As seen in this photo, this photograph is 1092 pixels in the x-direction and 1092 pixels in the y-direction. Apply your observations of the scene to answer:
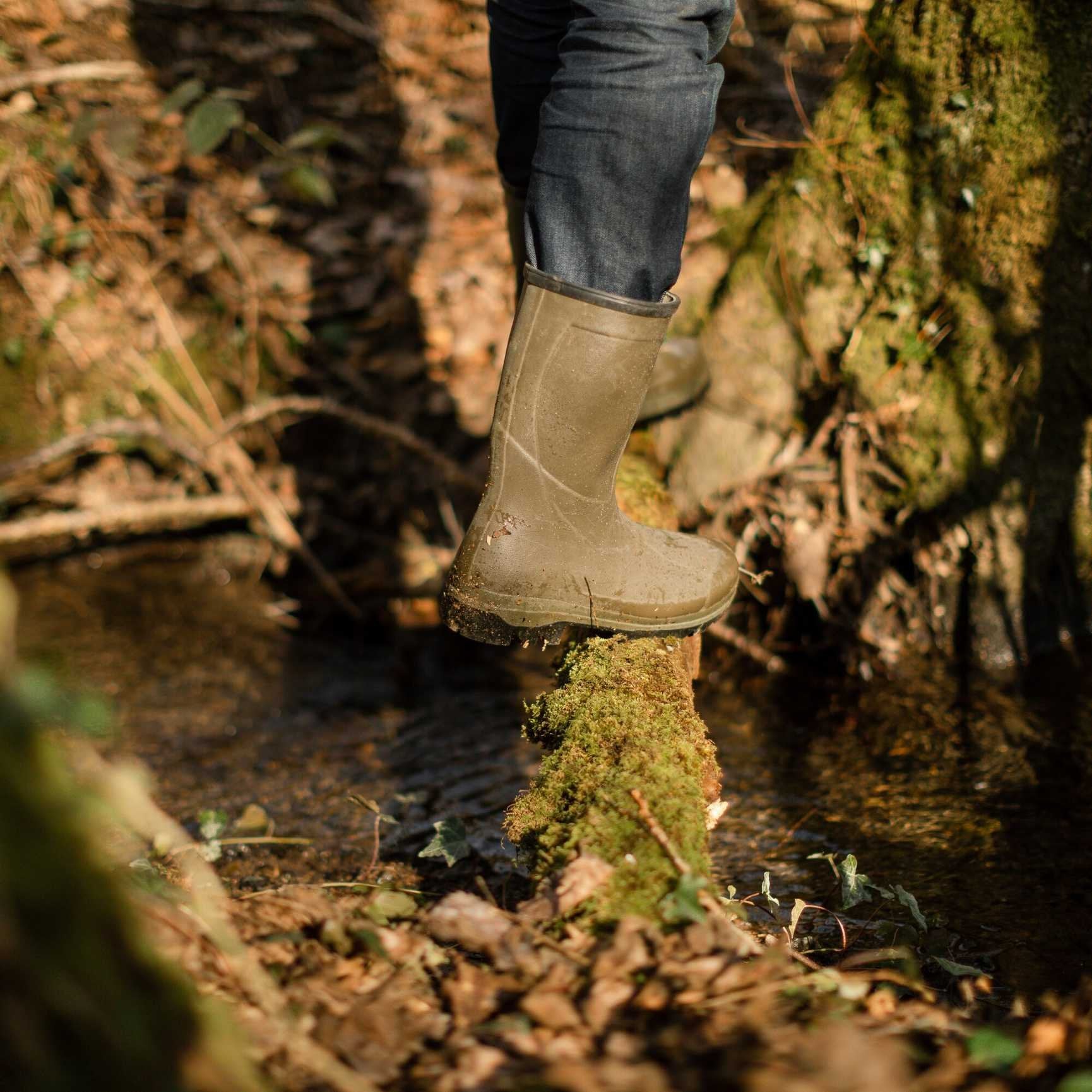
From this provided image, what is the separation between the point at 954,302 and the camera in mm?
2615

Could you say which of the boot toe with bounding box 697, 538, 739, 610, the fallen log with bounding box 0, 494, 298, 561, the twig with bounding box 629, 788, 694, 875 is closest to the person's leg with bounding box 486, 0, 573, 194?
the boot toe with bounding box 697, 538, 739, 610

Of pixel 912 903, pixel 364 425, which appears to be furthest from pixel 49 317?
pixel 912 903

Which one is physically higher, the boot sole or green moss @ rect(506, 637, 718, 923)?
the boot sole

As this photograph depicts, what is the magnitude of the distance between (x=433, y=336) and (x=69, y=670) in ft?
6.27

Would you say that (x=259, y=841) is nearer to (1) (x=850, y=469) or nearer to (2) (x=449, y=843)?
(2) (x=449, y=843)

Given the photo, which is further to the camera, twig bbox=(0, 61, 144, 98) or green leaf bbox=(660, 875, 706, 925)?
twig bbox=(0, 61, 144, 98)

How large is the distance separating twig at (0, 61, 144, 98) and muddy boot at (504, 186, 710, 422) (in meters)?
2.26

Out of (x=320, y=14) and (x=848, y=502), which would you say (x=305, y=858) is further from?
(x=320, y=14)

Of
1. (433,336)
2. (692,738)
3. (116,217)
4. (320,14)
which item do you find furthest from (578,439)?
(320,14)

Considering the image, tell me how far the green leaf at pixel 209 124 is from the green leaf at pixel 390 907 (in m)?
2.81

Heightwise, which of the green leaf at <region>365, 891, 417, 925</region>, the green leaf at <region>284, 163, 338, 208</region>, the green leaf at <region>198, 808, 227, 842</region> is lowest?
the green leaf at <region>198, 808, 227, 842</region>

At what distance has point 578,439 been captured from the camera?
1689 mm

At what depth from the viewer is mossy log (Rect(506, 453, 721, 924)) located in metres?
1.23

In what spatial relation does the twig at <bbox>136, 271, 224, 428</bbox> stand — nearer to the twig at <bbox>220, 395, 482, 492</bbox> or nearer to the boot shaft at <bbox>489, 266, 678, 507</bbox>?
the twig at <bbox>220, 395, 482, 492</bbox>
